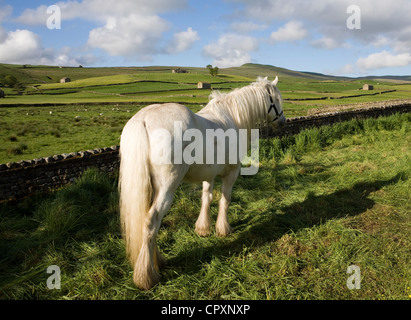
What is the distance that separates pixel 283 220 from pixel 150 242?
2.51m

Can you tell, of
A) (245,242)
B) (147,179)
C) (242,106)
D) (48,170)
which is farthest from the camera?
(48,170)

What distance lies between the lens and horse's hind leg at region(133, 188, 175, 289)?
9.75ft

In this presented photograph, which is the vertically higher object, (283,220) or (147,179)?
(147,179)

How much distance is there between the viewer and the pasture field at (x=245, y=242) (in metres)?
2.96

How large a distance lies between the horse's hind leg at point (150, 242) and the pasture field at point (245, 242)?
0.40ft

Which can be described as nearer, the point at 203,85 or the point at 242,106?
the point at 242,106

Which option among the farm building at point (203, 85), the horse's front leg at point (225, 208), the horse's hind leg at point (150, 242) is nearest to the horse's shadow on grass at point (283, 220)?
the horse's front leg at point (225, 208)

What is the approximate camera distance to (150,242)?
3.03 m

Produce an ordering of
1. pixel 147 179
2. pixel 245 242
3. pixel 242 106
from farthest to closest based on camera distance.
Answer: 1. pixel 242 106
2. pixel 245 242
3. pixel 147 179

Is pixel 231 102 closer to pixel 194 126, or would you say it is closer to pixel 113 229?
pixel 194 126

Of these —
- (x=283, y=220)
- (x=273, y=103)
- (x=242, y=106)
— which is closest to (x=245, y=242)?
(x=283, y=220)

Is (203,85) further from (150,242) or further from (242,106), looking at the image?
(150,242)
